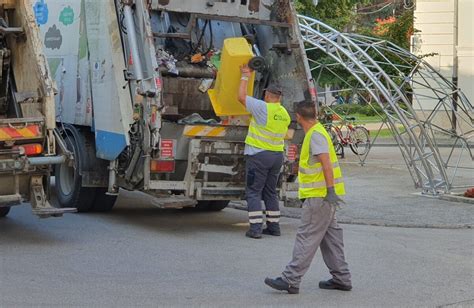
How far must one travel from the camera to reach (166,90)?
10.1 meters

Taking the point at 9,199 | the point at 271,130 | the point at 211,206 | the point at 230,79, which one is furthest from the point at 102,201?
the point at 271,130

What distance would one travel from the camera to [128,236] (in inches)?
371

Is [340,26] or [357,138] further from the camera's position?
[340,26]

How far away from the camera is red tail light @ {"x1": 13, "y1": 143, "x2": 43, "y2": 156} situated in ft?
28.4

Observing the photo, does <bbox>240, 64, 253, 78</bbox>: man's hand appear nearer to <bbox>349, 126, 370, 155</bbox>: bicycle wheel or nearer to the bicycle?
the bicycle

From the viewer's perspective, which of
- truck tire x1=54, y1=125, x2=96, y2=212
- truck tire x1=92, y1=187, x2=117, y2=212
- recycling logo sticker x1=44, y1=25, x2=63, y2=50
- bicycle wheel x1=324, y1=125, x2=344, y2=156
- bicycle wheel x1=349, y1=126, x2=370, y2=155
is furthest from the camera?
bicycle wheel x1=349, y1=126, x2=370, y2=155

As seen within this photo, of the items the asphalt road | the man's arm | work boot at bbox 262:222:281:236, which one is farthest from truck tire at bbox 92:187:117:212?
the man's arm

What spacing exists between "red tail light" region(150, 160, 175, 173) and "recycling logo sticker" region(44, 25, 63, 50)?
113 inches

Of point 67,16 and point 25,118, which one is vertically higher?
point 67,16

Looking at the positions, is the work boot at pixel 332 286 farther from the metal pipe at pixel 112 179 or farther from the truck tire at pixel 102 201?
the truck tire at pixel 102 201

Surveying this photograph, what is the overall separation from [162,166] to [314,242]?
311cm

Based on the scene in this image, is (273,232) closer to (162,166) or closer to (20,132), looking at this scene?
(162,166)

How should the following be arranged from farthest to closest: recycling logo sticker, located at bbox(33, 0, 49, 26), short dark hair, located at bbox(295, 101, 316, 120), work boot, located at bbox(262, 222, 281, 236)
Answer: recycling logo sticker, located at bbox(33, 0, 49, 26) < work boot, located at bbox(262, 222, 281, 236) < short dark hair, located at bbox(295, 101, 316, 120)

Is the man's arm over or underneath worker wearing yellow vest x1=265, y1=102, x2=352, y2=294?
over
